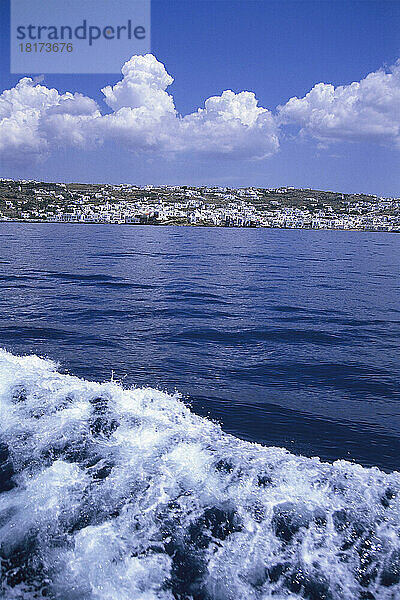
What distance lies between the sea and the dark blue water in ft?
0.18

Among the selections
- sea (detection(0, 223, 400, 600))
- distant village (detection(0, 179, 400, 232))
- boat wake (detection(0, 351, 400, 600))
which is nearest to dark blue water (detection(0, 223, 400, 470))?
sea (detection(0, 223, 400, 600))

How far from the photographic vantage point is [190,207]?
153500 mm

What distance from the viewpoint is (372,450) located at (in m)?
6.30

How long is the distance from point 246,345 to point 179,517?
7361mm

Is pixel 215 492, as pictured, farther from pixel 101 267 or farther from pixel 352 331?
pixel 101 267

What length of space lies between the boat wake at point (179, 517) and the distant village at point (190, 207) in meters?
123

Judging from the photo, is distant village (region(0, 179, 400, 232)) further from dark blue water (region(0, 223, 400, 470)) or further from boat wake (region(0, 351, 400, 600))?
boat wake (region(0, 351, 400, 600))

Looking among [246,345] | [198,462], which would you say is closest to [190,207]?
[246,345]

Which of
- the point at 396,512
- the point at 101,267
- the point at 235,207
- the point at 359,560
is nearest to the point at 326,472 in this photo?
the point at 396,512

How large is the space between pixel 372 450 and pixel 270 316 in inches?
347

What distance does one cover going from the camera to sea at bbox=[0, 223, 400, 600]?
3709 mm

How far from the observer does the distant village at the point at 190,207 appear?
130125 millimetres

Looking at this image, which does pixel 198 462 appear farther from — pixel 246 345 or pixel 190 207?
pixel 190 207

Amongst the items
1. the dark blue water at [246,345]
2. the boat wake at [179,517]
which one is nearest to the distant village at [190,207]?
the dark blue water at [246,345]
